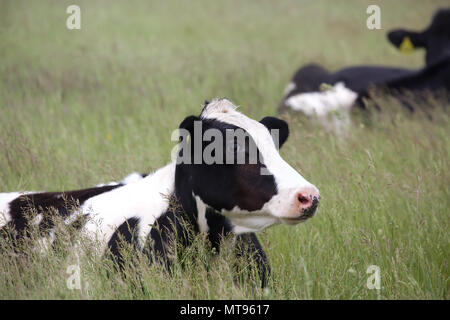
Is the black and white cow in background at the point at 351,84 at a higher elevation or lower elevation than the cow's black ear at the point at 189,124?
higher

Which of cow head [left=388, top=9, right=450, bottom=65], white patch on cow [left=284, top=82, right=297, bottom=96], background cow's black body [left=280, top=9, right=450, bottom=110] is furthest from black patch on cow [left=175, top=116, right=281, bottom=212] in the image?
cow head [left=388, top=9, right=450, bottom=65]

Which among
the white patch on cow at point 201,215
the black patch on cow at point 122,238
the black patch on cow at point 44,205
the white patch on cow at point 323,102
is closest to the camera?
the white patch on cow at point 201,215

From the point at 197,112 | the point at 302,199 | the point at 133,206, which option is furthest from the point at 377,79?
the point at 302,199

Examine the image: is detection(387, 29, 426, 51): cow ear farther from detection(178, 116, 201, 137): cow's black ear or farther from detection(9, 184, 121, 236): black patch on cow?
detection(178, 116, 201, 137): cow's black ear

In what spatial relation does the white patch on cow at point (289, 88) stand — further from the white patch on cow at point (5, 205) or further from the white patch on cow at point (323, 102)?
the white patch on cow at point (5, 205)

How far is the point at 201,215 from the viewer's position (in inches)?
129

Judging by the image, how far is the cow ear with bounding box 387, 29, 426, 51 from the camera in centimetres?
1052

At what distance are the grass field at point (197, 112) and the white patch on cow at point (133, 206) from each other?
0.83 ft

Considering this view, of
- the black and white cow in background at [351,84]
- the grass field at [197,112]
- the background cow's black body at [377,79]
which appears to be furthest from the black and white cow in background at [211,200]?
the background cow's black body at [377,79]

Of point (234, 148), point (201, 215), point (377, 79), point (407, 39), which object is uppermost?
point (407, 39)

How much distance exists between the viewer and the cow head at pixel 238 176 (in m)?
2.92

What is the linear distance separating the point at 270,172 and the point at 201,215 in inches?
20.7

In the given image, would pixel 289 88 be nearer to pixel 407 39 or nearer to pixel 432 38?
pixel 407 39

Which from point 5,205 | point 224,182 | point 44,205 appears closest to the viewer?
point 224,182
